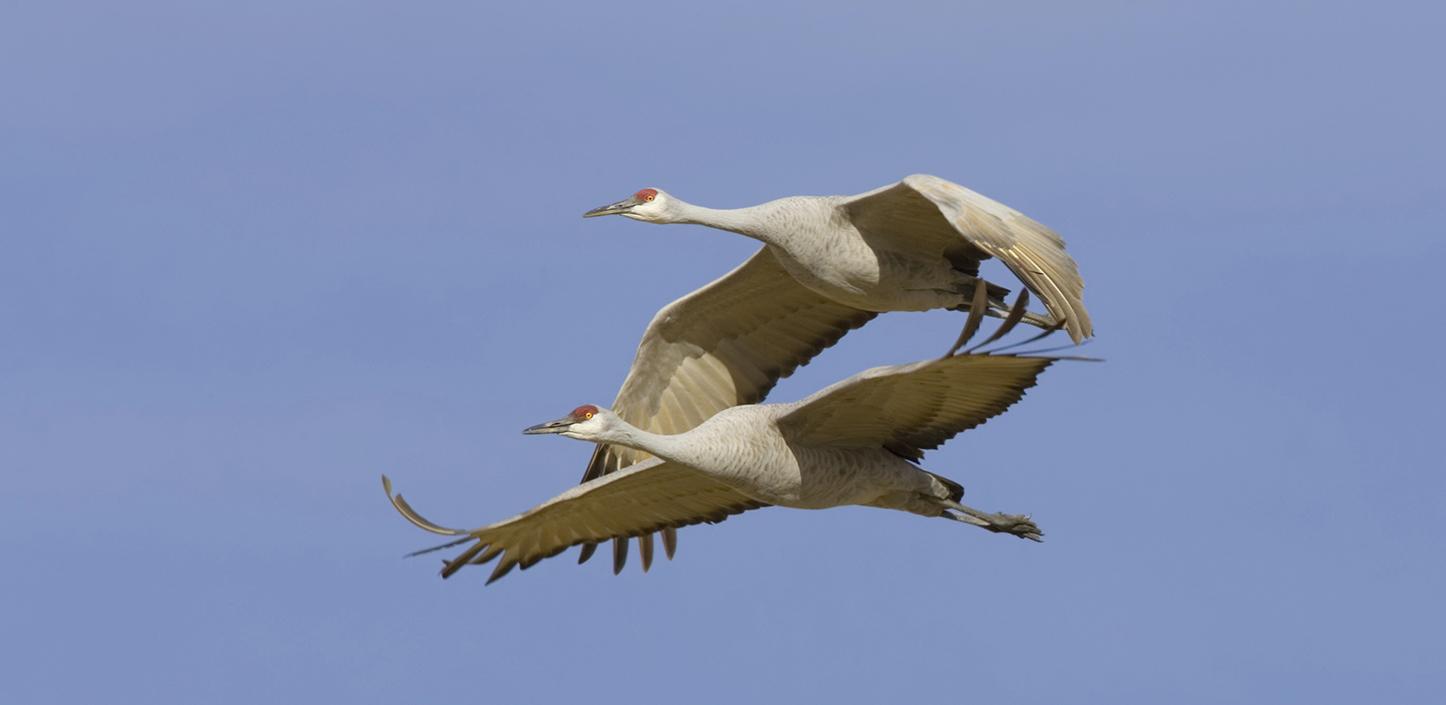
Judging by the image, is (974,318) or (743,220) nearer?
(974,318)

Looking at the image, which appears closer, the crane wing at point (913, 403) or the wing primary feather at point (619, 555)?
the crane wing at point (913, 403)

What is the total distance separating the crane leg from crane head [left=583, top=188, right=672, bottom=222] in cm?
330

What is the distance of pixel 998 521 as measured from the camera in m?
24.2

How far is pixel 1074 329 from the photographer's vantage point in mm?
22031

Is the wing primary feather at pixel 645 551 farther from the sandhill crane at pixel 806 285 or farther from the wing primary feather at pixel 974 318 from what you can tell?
the wing primary feather at pixel 974 318

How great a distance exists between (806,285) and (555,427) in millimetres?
2601

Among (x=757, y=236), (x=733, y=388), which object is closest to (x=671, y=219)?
(x=757, y=236)

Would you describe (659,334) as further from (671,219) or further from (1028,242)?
(1028,242)

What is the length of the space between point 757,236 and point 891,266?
3.46 ft

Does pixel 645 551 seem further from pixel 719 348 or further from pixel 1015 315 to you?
pixel 1015 315

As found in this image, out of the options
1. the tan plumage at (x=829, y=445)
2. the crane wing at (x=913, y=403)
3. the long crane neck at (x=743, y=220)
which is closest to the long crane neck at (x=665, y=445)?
the tan plumage at (x=829, y=445)

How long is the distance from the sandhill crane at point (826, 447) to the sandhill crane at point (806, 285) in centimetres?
81

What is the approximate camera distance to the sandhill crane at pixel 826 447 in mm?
22234

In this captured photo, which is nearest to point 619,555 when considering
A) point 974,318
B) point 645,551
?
point 645,551
